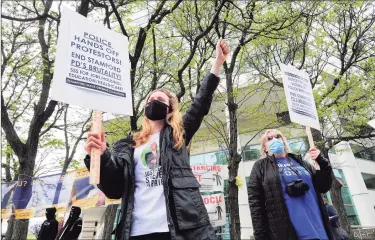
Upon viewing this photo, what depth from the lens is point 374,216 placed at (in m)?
7.95

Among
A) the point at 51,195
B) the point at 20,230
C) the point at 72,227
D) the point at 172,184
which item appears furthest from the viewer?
the point at 51,195

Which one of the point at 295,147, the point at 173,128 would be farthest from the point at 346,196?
the point at 173,128

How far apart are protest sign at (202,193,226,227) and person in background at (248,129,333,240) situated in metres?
4.30

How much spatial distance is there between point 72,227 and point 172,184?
110 inches

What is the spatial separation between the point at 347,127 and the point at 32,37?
400 inches

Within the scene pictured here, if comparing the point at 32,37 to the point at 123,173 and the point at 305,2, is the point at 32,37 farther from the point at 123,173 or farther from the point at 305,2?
the point at 123,173

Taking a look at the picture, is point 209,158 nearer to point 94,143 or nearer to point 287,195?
point 287,195

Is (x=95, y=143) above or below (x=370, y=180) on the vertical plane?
below

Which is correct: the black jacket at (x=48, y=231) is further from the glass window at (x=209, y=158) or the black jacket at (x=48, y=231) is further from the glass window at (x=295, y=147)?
the glass window at (x=209, y=158)

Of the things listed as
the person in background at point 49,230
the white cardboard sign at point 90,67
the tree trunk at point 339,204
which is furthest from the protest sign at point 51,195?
the tree trunk at point 339,204

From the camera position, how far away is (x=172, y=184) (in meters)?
1.96

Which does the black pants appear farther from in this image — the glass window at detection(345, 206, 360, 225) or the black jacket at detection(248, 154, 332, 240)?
the glass window at detection(345, 206, 360, 225)

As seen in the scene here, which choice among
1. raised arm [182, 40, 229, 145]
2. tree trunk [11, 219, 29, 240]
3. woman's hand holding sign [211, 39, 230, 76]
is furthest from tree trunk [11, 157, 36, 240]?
woman's hand holding sign [211, 39, 230, 76]

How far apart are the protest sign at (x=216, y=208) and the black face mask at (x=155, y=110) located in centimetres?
535
